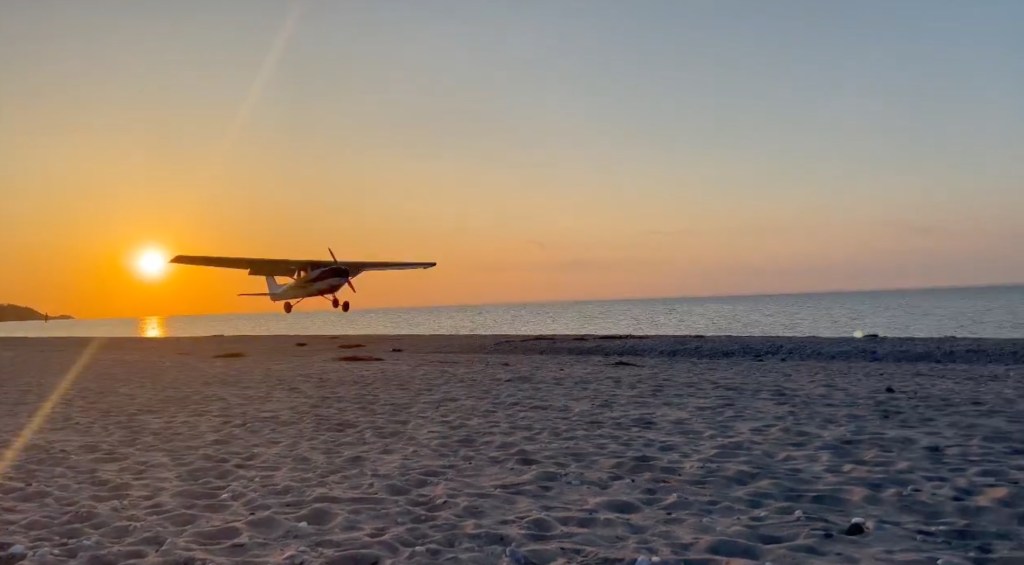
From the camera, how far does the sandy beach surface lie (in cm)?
512

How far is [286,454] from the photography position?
8.56 m

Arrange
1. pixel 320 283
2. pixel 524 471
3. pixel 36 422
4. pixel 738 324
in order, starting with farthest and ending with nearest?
pixel 738 324 → pixel 320 283 → pixel 36 422 → pixel 524 471

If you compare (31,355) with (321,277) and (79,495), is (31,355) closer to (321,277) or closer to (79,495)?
(321,277)

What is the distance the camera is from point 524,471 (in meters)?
7.38

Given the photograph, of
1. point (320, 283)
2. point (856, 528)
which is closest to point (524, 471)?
point (856, 528)

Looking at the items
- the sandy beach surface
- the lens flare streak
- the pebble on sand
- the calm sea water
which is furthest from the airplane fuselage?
the pebble on sand

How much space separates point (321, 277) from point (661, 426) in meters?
44.4

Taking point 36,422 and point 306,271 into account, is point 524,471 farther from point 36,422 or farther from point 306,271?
point 306,271

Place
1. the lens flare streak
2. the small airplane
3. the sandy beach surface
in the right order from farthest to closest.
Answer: the small airplane
the lens flare streak
the sandy beach surface

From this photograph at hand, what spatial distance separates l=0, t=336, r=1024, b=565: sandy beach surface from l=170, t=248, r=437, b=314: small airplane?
113 feet

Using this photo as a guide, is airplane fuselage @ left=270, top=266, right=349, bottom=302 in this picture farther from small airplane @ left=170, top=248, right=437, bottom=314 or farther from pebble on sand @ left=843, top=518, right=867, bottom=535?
pebble on sand @ left=843, top=518, right=867, bottom=535

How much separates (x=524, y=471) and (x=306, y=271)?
4999 centimetres

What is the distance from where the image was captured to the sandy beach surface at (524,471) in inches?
201

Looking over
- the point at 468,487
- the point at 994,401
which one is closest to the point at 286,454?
the point at 468,487
